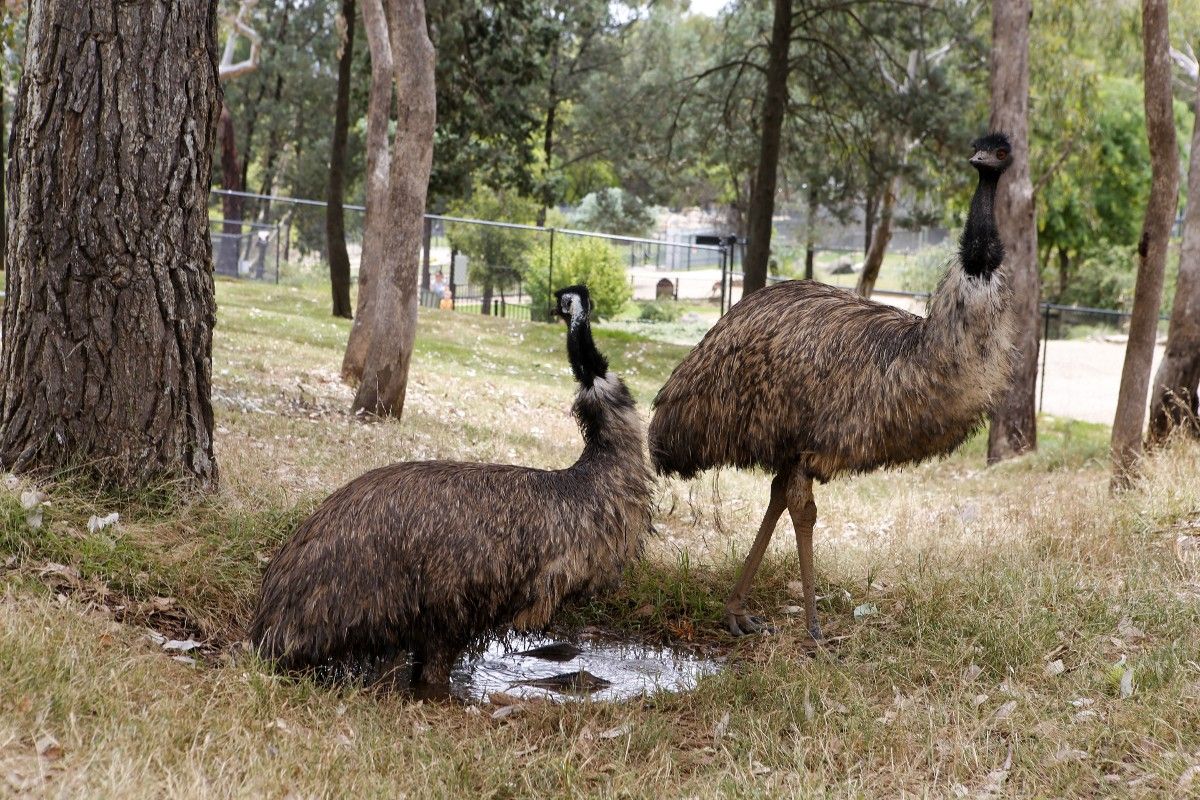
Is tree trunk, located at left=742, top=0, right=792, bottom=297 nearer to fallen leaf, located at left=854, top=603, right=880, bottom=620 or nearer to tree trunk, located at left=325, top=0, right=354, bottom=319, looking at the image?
tree trunk, located at left=325, top=0, right=354, bottom=319

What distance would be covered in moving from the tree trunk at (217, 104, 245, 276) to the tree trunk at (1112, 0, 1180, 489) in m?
17.7

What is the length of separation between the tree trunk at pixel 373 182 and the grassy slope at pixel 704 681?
471 centimetres

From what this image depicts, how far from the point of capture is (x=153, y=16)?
6.12 meters

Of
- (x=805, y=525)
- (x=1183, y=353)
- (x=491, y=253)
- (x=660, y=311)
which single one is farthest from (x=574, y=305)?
(x=491, y=253)

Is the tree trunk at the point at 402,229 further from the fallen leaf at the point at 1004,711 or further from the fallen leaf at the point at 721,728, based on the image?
the fallen leaf at the point at 1004,711

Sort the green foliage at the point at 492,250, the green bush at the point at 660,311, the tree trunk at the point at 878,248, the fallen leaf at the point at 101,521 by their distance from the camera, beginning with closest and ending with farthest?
the fallen leaf at the point at 101,521
the tree trunk at the point at 878,248
the green bush at the point at 660,311
the green foliage at the point at 492,250

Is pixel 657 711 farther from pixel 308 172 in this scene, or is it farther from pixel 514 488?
pixel 308 172

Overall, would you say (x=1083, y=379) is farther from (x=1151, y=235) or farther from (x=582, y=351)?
(x=582, y=351)

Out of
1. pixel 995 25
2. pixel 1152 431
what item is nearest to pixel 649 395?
pixel 995 25

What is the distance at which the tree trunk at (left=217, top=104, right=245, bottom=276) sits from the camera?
27.6 meters

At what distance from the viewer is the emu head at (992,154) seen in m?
5.94

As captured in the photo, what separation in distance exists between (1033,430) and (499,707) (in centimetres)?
960

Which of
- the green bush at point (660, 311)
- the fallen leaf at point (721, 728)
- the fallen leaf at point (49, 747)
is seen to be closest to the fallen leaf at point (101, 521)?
the fallen leaf at point (49, 747)

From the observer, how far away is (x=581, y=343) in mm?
5641
